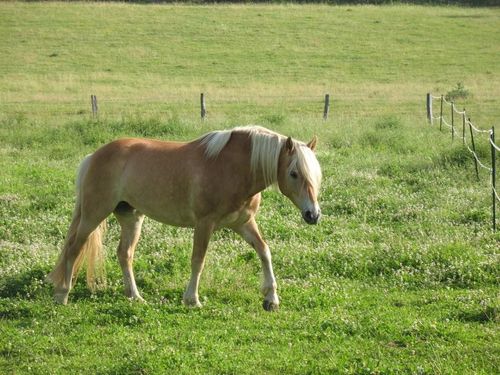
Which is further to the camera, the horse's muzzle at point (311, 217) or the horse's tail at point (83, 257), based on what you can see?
the horse's tail at point (83, 257)

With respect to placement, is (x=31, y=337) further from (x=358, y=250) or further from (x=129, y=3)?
(x=129, y=3)

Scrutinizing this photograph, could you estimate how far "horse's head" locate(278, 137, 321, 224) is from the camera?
360 inches

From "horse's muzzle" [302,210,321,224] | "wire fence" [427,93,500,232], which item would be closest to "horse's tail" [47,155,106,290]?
"horse's muzzle" [302,210,321,224]

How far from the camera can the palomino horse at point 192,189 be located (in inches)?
372

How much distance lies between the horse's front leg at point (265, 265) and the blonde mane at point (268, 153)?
71cm

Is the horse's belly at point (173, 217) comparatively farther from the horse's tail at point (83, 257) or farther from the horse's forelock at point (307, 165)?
the horse's forelock at point (307, 165)

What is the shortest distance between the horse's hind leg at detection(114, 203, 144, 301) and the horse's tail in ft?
Answer: 0.92

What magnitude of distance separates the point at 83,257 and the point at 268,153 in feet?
9.22

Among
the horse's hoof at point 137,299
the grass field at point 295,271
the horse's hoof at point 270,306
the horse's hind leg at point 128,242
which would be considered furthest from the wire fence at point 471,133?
the horse's hoof at point 137,299

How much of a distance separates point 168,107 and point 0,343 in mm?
30509

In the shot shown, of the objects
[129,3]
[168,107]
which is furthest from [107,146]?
[129,3]

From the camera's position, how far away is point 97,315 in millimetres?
9242

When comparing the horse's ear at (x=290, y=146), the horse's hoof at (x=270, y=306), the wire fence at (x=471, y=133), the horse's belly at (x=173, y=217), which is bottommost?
the wire fence at (x=471, y=133)

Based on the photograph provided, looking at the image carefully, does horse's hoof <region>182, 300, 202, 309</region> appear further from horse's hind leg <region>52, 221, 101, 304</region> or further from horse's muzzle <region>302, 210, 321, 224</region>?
horse's muzzle <region>302, 210, 321, 224</region>
